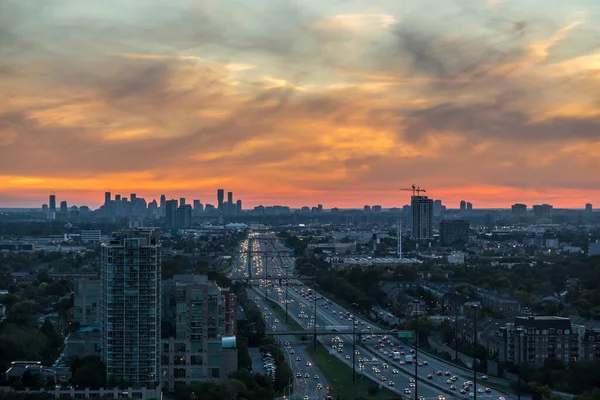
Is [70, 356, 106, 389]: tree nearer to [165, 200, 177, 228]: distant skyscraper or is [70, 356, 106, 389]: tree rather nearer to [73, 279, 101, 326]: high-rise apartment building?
[73, 279, 101, 326]: high-rise apartment building

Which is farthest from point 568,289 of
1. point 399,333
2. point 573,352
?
point 573,352

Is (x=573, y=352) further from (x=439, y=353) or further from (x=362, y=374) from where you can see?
(x=362, y=374)

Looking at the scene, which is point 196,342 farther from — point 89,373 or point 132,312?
point 89,373

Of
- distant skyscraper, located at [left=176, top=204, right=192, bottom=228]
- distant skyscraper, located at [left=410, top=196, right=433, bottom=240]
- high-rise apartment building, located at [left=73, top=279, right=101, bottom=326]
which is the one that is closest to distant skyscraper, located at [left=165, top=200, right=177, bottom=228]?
distant skyscraper, located at [left=176, top=204, right=192, bottom=228]

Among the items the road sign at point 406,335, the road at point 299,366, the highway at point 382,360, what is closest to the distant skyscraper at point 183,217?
the highway at point 382,360

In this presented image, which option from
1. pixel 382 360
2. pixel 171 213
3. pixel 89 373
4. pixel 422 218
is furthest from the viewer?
pixel 171 213

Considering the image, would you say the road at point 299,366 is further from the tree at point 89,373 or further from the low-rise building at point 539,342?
the low-rise building at point 539,342

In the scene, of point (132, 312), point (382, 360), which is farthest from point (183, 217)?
point (132, 312)
